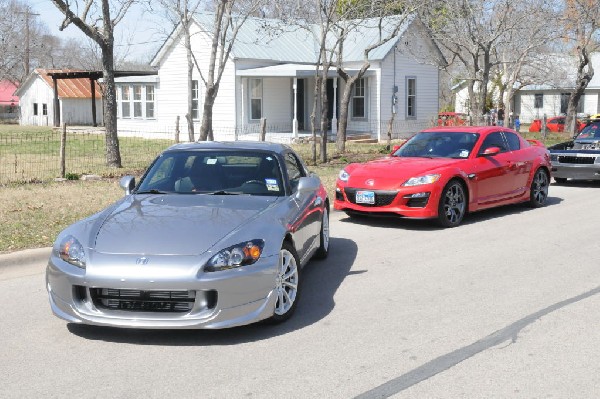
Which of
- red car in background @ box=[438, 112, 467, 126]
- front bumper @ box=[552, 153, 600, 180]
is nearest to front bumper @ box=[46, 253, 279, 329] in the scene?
front bumper @ box=[552, 153, 600, 180]

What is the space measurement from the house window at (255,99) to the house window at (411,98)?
265 inches

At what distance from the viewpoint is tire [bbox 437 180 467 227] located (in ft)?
34.3

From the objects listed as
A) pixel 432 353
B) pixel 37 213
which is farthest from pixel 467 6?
pixel 432 353

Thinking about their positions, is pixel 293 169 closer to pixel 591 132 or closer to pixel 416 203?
pixel 416 203

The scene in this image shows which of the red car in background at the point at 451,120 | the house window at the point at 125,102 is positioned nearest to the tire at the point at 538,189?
the red car in background at the point at 451,120

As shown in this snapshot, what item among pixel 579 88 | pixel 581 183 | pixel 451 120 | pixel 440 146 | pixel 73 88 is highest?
pixel 73 88

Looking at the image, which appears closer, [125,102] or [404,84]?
[404,84]

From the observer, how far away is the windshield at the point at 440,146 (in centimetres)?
1146

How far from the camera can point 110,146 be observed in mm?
17453

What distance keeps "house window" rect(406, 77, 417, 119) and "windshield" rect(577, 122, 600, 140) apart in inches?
624

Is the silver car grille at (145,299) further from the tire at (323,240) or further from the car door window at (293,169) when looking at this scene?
the tire at (323,240)

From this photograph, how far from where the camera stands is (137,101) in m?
36.7

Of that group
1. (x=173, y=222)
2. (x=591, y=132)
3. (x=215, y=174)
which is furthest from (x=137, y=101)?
(x=173, y=222)

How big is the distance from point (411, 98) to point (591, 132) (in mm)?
16623
